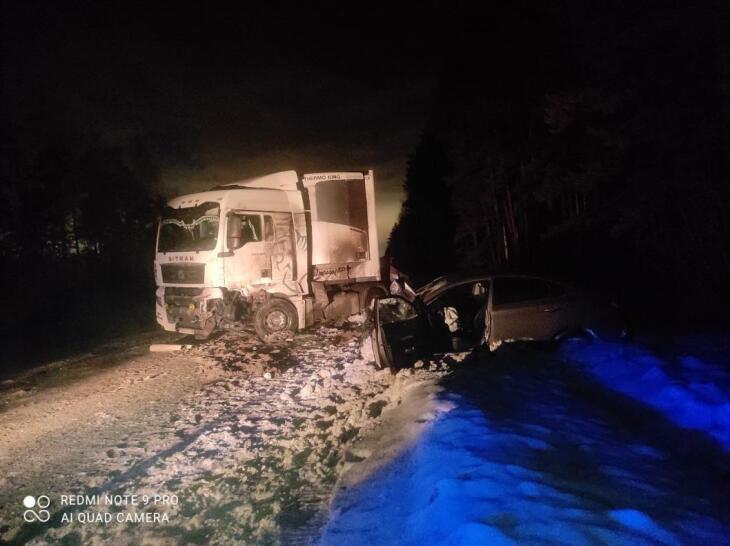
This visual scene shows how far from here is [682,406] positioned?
5.09 m

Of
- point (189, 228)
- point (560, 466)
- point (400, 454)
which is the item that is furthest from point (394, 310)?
point (189, 228)

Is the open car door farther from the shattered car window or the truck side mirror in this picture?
the truck side mirror

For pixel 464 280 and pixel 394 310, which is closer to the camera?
pixel 394 310

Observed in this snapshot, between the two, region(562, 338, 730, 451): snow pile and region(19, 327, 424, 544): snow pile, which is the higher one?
region(562, 338, 730, 451): snow pile

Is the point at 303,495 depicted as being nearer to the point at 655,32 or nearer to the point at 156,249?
the point at 156,249

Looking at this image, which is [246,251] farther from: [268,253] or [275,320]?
[275,320]

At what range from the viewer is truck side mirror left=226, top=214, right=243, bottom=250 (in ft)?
34.8

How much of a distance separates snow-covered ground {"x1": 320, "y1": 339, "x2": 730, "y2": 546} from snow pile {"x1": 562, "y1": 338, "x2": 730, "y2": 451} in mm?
18

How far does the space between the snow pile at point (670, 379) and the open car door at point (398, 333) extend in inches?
79.4

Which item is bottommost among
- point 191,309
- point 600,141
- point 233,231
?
point 191,309

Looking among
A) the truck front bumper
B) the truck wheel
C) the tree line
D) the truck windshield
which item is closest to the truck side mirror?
the truck windshield

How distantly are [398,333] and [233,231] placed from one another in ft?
16.7

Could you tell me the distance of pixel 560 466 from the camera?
3686mm

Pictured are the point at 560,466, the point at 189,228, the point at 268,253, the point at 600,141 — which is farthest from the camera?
the point at 600,141
